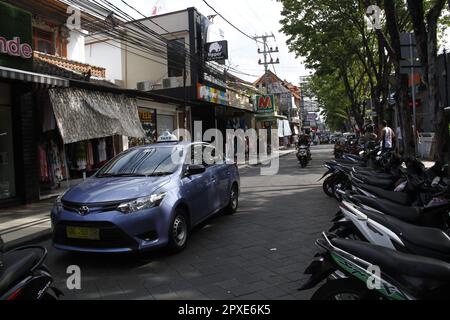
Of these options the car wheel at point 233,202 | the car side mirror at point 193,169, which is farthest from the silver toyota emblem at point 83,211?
the car wheel at point 233,202

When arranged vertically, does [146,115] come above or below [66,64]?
below

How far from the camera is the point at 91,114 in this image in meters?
10.1

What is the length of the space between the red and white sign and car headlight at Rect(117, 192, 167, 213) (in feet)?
18.5

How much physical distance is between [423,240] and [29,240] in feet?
Result: 18.4

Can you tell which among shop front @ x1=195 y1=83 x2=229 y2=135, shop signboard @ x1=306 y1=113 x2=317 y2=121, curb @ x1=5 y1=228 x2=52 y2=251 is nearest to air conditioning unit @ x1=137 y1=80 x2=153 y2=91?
shop front @ x1=195 y1=83 x2=229 y2=135

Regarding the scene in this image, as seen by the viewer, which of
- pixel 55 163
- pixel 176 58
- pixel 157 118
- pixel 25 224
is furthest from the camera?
pixel 176 58

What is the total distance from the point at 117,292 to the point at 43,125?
702 cm

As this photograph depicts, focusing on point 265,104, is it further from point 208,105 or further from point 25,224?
point 25,224

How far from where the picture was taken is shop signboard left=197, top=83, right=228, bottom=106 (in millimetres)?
17812

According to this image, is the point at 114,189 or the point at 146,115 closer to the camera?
the point at 114,189

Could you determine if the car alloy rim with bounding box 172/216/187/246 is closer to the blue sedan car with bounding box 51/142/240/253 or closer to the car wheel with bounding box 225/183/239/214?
the blue sedan car with bounding box 51/142/240/253

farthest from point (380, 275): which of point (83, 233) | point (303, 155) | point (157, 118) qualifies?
point (303, 155)

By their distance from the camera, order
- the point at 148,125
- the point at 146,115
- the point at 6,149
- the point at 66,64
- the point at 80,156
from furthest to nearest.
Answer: the point at 148,125 < the point at 146,115 < the point at 66,64 < the point at 80,156 < the point at 6,149

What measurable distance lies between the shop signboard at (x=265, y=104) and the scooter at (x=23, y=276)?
25.7 metres
